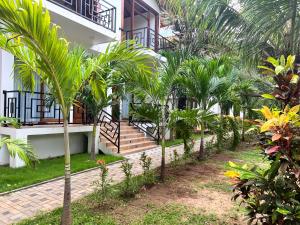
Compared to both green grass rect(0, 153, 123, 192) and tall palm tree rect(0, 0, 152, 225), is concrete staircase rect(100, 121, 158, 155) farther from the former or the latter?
tall palm tree rect(0, 0, 152, 225)

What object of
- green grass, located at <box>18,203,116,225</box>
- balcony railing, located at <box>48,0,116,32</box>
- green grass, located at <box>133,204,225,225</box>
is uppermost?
balcony railing, located at <box>48,0,116,32</box>

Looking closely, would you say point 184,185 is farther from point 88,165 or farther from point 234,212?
point 88,165

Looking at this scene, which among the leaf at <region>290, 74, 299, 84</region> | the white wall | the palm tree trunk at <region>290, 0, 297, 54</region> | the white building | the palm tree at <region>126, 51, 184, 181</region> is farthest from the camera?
the white wall

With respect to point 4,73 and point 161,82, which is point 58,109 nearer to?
point 4,73

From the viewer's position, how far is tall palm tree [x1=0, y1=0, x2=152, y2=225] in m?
2.55

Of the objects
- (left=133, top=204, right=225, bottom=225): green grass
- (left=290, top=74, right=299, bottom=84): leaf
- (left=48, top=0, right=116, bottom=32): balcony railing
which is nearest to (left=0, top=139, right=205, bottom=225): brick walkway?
(left=133, top=204, right=225, bottom=225): green grass

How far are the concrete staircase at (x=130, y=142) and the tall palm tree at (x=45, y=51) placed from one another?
5.30m

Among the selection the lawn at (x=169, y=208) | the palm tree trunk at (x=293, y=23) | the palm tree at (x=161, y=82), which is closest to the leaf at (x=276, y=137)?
the lawn at (x=169, y=208)

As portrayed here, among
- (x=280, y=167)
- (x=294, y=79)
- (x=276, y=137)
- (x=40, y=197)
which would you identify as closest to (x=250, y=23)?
(x=294, y=79)

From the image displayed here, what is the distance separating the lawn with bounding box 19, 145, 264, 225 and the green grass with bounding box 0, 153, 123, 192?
1.52 metres

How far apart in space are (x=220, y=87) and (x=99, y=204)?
5.41 m

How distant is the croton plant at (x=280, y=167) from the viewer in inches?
95.0

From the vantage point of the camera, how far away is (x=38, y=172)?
6469mm

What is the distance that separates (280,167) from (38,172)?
5805 millimetres
